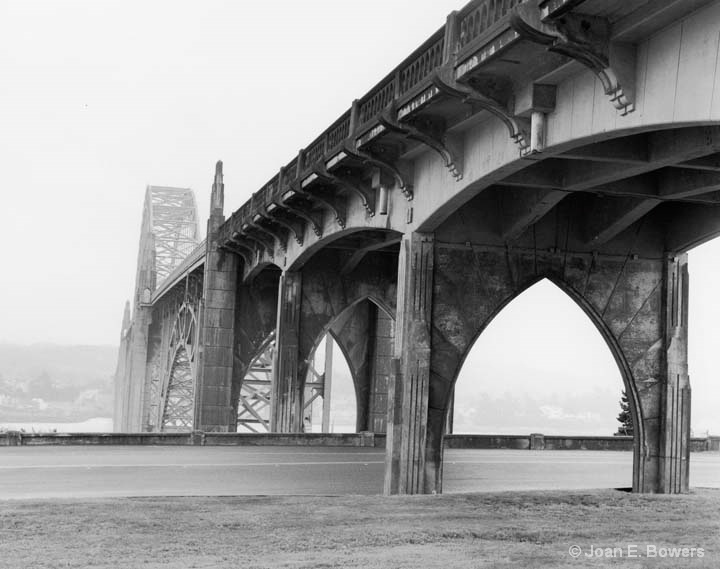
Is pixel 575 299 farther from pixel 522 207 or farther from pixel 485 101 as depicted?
pixel 485 101

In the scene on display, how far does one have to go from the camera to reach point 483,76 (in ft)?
53.7

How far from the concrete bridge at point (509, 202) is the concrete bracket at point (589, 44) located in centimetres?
3

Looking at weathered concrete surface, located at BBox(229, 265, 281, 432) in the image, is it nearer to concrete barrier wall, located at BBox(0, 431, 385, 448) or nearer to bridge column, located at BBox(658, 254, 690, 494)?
concrete barrier wall, located at BBox(0, 431, 385, 448)

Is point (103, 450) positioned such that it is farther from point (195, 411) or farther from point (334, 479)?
point (195, 411)

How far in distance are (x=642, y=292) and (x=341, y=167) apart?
704 centimetres

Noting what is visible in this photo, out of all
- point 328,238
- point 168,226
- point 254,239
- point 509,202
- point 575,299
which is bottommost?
point 575,299

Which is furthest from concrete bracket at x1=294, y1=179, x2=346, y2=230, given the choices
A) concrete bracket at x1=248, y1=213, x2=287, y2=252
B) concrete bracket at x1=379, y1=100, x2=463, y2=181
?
concrete bracket at x1=379, y1=100, x2=463, y2=181

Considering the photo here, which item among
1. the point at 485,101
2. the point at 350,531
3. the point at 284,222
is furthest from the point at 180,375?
the point at 350,531

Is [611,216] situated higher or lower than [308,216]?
lower

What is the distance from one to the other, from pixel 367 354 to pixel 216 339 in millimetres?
6104

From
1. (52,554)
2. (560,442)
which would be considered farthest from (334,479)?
(560,442)

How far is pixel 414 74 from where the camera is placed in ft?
62.4

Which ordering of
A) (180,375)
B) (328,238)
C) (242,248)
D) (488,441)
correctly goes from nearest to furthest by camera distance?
(328,238)
(488,441)
(242,248)
(180,375)

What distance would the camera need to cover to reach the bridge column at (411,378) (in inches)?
822
